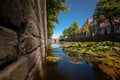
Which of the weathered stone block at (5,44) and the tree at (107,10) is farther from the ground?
the tree at (107,10)

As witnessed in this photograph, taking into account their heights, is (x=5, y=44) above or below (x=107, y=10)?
below

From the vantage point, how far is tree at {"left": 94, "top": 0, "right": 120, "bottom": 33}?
971 inches

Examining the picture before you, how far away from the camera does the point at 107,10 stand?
26.1 metres

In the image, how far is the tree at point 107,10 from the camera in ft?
80.9

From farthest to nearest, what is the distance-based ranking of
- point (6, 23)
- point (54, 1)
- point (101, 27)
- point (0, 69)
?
point (101, 27)
point (54, 1)
point (6, 23)
point (0, 69)

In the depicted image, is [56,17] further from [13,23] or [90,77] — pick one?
[13,23]

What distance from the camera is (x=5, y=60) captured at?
1021 mm

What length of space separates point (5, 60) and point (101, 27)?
147 ft

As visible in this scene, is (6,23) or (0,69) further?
(6,23)

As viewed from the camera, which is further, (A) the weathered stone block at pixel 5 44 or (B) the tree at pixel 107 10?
(B) the tree at pixel 107 10

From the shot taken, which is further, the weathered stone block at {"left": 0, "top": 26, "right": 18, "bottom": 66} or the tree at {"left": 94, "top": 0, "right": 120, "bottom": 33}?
the tree at {"left": 94, "top": 0, "right": 120, "bottom": 33}

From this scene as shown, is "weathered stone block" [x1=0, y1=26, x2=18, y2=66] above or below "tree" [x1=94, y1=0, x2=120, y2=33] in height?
below

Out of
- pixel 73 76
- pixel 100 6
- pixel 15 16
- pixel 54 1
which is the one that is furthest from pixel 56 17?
pixel 15 16

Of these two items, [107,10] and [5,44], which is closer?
[5,44]
